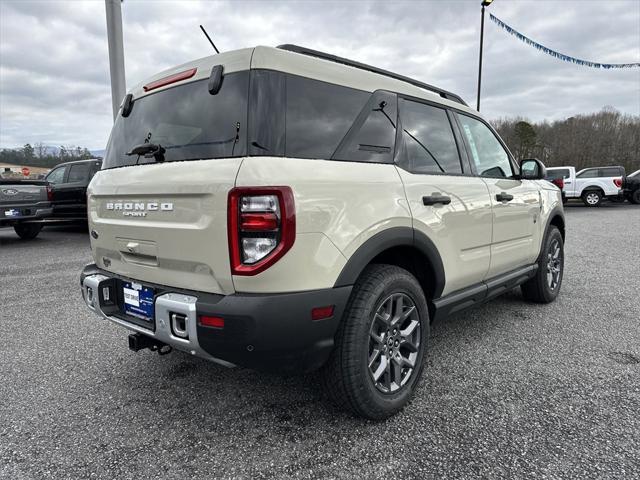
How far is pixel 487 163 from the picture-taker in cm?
342

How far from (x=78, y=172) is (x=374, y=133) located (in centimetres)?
935


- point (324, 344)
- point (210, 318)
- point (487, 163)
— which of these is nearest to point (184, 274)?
point (210, 318)

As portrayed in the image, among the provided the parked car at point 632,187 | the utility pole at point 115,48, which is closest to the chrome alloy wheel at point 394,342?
the utility pole at point 115,48

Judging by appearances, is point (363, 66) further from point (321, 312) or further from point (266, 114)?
point (321, 312)

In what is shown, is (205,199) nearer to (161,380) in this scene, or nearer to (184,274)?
(184,274)

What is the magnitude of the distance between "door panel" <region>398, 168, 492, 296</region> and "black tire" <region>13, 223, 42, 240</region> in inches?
390

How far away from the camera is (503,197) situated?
3.32 metres

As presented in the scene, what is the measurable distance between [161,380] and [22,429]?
0.77 m

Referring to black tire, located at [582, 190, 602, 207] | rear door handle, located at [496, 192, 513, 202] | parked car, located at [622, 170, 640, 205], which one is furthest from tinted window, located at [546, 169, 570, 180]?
rear door handle, located at [496, 192, 513, 202]

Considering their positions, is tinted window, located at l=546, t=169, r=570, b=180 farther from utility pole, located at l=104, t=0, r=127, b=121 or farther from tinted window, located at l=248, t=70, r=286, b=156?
tinted window, located at l=248, t=70, r=286, b=156

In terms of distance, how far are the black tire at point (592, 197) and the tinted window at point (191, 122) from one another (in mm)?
20266

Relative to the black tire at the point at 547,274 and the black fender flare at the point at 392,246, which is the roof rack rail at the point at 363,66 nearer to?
the black fender flare at the point at 392,246

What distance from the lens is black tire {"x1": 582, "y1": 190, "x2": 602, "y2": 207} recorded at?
18219 millimetres

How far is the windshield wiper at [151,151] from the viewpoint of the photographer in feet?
7.34
